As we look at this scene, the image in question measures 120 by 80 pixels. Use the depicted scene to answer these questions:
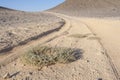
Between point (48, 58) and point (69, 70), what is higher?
point (48, 58)

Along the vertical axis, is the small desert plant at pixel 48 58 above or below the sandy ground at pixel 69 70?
above

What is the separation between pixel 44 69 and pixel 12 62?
1.30 metres

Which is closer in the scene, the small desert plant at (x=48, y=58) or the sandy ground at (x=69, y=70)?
the sandy ground at (x=69, y=70)

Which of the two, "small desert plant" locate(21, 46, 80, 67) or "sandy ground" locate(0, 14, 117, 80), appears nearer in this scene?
"sandy ground" locate(0, 14, 117, 80)

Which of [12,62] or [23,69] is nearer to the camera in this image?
[23,69]

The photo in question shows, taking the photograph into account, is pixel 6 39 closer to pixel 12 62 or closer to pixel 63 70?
pixel 12 62

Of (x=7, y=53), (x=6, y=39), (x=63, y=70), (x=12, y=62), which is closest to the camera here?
(x=63, y=70)

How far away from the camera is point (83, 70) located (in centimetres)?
733

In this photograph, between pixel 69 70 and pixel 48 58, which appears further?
pixel 48 58

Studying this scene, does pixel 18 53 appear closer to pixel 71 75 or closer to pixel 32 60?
pixel 32 60

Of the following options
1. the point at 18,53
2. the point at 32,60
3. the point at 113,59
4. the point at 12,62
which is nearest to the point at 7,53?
the point at 18,53

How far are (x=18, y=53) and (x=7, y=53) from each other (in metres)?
0.38

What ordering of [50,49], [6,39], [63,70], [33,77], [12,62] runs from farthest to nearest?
[6,39] → [50,49] → [12,62] → [63,70] → [33,77]

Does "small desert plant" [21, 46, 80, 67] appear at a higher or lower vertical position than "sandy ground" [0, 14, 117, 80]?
higher
